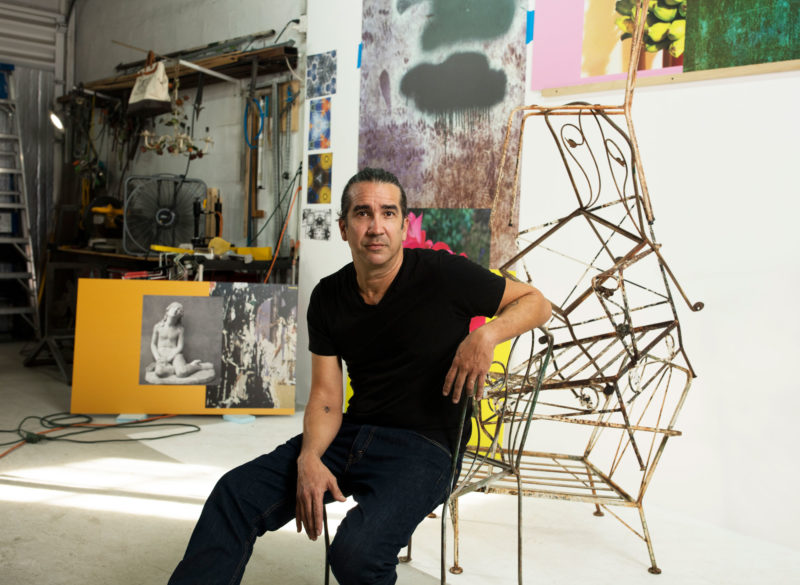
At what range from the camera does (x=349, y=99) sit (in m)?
4.38

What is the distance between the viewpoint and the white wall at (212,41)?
212 inches

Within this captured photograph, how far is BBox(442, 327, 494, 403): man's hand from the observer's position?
178 centimetres

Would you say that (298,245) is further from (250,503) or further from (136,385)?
(250,503)

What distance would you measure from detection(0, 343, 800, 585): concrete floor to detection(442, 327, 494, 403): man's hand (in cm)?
92

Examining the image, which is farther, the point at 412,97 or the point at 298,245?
the point at 298,245

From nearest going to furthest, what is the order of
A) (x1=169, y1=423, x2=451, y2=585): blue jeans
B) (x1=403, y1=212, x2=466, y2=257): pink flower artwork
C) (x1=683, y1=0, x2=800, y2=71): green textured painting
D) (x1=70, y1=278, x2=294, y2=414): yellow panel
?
(x1=169, y1=423, x2=451, y2=585): blue jeans, (x1=683, y1=0, x2=800, y2=71): green textured painting, (x1=403, y1=212, x2=466, y2=257): pink flower artwork, (x1=70, y1=278, x2=294, y2=414): yellow panel

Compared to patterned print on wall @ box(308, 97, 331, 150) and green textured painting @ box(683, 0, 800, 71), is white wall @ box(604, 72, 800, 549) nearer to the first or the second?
green textured painting @ box(683, 0, 800, 71)

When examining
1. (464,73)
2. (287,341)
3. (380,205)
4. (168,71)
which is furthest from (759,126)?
(168,71)

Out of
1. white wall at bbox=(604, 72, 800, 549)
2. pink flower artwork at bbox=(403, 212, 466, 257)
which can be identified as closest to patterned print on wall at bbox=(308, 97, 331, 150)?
pink flower artwork at bbox=(403, 212, 466, 257)

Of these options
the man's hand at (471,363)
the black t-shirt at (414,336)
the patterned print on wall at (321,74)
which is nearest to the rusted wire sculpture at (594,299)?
the black t-shirt at (414,336)

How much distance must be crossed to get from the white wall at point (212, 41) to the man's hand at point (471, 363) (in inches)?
137

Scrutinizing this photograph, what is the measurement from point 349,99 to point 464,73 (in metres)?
0.92

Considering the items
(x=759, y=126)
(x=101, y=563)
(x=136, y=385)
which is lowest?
(x=101, y=563)

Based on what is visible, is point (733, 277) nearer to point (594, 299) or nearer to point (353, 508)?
point (594, 299)
